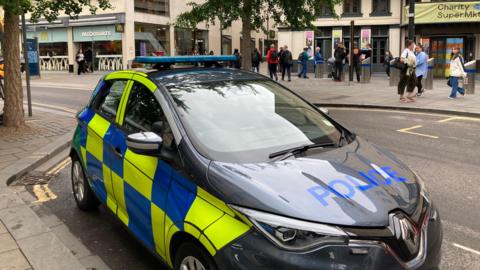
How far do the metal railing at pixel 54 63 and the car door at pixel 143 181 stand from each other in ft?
118

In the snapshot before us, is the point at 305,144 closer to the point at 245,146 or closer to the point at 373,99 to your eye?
the point at 245,146

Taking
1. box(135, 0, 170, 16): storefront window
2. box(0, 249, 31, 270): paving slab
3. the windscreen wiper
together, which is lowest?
box(0, 249, 31, 270): paving slab

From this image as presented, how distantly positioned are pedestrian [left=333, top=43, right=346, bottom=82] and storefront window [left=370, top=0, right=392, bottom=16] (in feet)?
40.3

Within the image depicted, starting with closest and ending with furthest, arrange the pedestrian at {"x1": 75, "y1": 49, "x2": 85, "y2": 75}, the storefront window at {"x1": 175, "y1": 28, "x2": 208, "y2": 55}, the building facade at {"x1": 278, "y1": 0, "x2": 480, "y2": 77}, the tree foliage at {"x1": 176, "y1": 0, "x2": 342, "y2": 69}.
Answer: the tree foliage at {"x1": 176, "y1": 0, "x2": 342, "y2": 69}
the building facade at {"x1": 278, "y1": 0, "x2": 480, "y2": 77}
the pedestrian at {"x1": 75, "y1": 49, "x2": 85, "y2": 75}
the storefront window at {"x1": 175, "y1": 28, "x2": 208, "y2": 55}

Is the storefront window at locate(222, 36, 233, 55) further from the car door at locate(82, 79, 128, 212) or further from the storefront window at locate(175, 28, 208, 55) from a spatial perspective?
the car door at locate(82, 79, 128, 212)

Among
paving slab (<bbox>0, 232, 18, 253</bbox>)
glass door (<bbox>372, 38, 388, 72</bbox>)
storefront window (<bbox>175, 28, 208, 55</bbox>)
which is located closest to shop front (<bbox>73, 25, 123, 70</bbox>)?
storefront window (<bbox>175, 28, 208, 55</bbox>)

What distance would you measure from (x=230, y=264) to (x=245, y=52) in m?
14.6

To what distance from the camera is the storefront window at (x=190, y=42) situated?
39188 mm

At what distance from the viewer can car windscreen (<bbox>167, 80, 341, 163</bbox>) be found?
10.6 ft

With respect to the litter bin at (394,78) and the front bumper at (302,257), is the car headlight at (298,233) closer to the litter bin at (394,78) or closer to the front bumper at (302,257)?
the front bumper at (302,257)

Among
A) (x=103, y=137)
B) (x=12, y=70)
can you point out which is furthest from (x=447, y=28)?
(x=103, y=137)

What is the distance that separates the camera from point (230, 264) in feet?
8.42

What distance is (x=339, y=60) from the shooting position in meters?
22.8

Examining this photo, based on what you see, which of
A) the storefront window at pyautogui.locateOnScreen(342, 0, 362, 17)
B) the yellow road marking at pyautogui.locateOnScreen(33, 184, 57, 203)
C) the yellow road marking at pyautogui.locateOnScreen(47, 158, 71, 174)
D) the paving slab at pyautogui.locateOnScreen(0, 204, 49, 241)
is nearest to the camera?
the paving slab at pyautogui.locateOnScreen(0, 204, 49, 241)
